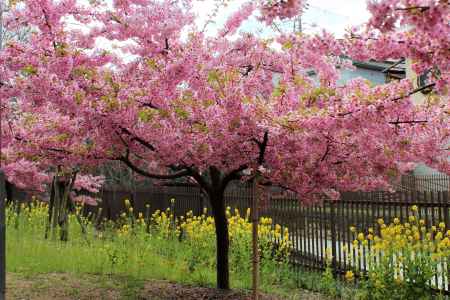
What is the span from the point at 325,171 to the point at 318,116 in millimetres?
1345

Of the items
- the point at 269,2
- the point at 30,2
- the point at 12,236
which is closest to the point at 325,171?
the point at 269,2

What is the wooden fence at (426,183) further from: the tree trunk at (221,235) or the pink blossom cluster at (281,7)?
the pink blossom cluster at (281,7)

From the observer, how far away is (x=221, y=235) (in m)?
7.19

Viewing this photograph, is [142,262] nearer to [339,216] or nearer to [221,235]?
[221,235]

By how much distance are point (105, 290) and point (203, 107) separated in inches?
128

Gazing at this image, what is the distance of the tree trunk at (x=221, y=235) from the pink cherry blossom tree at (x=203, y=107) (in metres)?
0.50

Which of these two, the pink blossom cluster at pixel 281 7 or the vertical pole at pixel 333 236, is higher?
the pink blossom cluster at pixel 281 7

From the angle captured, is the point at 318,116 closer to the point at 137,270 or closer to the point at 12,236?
the point at 137,270

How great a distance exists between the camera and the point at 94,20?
6711mm

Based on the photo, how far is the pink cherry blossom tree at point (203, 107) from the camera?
4.97 meters

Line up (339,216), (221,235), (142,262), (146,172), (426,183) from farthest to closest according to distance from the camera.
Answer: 1. (426,183)
2. (339,216)
3. (142,262)
4. (221,235)
5. (146,172)

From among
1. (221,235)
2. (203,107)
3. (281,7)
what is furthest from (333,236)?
(281,7)

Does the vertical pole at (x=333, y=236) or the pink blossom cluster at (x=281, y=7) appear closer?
the pink blossom cluster at (x=281, y=7)

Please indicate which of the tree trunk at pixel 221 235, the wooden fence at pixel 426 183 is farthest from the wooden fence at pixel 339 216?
the wooden fence at pixel 426 183
